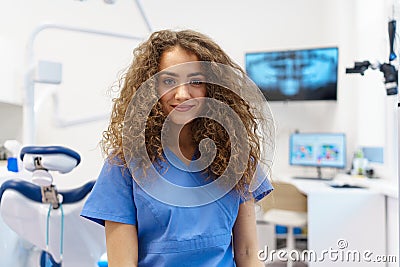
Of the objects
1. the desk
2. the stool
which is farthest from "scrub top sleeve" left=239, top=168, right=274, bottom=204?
the stool

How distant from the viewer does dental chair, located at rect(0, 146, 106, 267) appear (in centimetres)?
110

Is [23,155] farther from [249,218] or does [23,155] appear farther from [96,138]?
[96,138]

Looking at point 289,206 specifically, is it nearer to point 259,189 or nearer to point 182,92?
point 259,189

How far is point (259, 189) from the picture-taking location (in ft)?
2.95

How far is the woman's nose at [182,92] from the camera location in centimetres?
77

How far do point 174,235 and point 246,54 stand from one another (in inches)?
101

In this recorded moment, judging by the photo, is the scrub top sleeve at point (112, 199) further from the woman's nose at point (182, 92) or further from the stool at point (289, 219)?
the stool at point (289, 219)

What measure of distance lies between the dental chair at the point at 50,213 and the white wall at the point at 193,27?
5.55ft

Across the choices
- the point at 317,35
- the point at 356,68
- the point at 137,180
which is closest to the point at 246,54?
the point at 317,35

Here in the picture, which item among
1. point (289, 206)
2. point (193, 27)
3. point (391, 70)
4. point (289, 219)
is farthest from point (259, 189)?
point (193, 27)

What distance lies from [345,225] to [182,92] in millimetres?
1695

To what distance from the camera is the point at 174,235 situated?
0.77 metres

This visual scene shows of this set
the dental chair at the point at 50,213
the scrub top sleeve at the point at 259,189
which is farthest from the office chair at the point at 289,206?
the scrub top sleeve at the point at 259,189

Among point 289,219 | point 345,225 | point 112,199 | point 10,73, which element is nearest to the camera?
point 112,199
